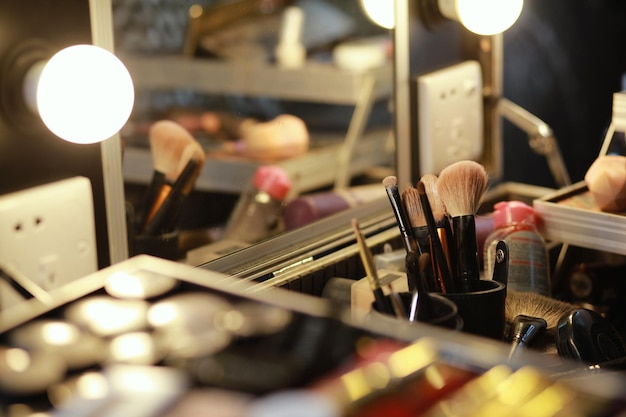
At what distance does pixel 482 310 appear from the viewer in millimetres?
725

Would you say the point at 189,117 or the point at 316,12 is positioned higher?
the point at 316,12

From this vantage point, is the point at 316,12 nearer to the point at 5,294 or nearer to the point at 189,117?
the point at 189,117

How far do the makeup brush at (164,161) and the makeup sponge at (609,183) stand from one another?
0.45m

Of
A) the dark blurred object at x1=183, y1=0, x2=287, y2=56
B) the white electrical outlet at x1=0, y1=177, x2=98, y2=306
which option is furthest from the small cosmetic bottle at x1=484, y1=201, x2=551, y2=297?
the dark blurred object at x1=183, y1=0, x2=287, y2=56

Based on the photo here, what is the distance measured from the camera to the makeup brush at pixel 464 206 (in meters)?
0.76

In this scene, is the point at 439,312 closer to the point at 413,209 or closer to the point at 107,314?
the point at 413,209

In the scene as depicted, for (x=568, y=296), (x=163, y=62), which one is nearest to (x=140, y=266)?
(x=568, y=296)

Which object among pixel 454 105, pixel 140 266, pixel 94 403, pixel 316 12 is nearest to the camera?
pixel 94 403

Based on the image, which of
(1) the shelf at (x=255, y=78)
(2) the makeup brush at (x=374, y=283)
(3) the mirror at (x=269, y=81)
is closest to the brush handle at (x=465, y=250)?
(2) the makeup brush at (x=374, y=283)

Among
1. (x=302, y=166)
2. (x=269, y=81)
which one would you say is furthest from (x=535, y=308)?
(x=269, y=81)

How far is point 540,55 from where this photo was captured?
1747 millimetres

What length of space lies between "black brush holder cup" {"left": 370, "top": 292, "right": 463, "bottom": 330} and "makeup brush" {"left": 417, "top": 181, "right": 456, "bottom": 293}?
0.05m

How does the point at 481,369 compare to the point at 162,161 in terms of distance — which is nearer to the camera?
the point at 481,369

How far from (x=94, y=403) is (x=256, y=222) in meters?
0.66
